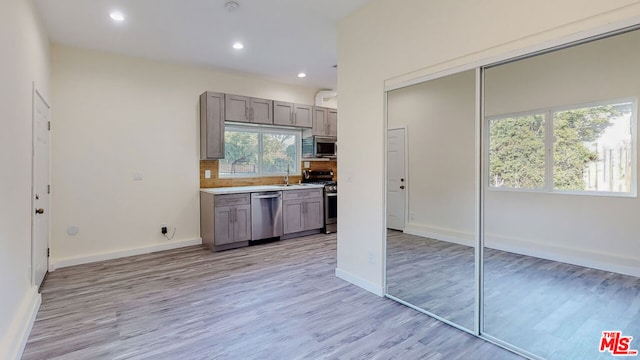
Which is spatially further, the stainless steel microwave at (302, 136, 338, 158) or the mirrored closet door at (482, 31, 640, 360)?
the stainless steel microwave at (302, 136, 338, 158)

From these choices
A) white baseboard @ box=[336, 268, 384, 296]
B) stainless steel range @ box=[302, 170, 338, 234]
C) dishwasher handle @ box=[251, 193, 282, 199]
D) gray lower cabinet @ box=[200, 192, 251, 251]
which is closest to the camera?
white baseboard @ box=[336, 268, 384, 296]

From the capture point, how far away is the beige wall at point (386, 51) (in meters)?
1.98

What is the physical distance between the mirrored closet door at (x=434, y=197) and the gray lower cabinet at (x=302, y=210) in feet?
8.65

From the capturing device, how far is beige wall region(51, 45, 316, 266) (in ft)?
13.8

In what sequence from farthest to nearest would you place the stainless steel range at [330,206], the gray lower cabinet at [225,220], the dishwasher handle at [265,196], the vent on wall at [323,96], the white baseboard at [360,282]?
1. the vent on wall at [323,96]
2. the stainless steel range at [330,206]
3. the dishwasher handle at [265,196]
4. the gray lower cabinet at [225,220]
5. the white baseboard at [360,282]

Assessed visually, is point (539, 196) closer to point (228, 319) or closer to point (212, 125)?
point (228, 319)

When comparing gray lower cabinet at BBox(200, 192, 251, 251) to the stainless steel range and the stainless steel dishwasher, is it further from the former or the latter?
the stainless steel range

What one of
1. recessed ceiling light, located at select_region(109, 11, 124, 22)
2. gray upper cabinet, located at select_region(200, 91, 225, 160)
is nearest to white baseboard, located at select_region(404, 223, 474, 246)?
gray upper cabinet, located at select_region(200, 91, 225, 160)

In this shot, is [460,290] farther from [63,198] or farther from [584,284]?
[63,198]

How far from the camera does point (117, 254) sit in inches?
178

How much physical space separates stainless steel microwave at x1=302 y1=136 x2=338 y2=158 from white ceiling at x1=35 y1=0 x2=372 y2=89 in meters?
1.55

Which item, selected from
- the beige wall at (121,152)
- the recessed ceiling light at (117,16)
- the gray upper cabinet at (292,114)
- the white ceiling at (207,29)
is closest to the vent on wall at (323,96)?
the gray upper cabinet at (292,114)

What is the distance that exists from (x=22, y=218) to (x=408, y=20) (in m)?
3.64

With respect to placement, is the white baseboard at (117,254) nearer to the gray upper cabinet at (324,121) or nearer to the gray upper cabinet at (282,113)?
the gray upper cabinet at (282,113)
